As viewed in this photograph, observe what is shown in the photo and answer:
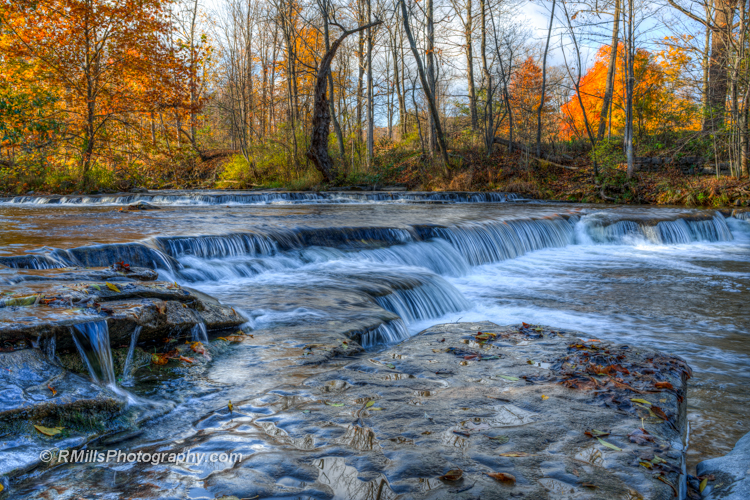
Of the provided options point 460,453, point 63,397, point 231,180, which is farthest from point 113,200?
point 460,453

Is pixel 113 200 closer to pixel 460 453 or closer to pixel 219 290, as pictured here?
pixel 219 290

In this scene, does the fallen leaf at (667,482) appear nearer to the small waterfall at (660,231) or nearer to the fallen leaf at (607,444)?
the fallen leaf at (607,444)

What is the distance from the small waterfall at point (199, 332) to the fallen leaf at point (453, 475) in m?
2.61

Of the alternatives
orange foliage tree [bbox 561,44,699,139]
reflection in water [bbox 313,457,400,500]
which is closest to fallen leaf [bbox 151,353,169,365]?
reflection in water [bbox 313,457,400,500]

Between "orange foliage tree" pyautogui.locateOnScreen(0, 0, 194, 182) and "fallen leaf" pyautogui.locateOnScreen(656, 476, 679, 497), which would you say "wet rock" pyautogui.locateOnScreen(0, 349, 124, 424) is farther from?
"orange foliage tree" pyautogui.locateOnScreen(0, 0, 194, 182)

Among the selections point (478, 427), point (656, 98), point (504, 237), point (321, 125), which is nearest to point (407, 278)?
point (478, 427)

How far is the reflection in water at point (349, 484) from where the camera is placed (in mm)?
1851

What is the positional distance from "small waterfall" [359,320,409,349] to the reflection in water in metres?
2.12

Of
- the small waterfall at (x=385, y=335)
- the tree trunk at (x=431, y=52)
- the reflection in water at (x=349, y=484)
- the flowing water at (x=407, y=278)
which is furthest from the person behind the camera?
the tree trunk at (x=431, y=52)

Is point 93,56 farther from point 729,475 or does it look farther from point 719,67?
point 719,67

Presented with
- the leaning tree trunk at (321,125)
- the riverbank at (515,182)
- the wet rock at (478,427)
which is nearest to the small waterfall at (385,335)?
the wet rock at (478,427)

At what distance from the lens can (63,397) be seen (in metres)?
2.53

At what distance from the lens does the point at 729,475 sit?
82.8 inches

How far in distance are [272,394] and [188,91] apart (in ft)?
60.6
